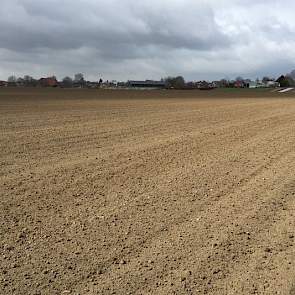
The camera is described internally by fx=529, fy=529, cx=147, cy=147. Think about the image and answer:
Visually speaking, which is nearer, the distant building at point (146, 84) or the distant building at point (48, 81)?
the distant building at point (48, 81)

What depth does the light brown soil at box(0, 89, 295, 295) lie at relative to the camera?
16.5 ft

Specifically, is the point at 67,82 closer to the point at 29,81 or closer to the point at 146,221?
the point at 29,81

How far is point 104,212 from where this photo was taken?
284 inches

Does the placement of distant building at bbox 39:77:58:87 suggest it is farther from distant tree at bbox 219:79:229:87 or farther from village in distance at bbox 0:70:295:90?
distant tree at bbox 219:79:229:87

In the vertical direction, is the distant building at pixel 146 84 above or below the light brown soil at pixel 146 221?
below

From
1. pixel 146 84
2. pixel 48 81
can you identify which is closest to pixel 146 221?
pixel 48 81

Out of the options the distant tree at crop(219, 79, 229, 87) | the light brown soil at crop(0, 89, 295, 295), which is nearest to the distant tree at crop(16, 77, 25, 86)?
the distant tree at crop(219, 79, 229, 87)

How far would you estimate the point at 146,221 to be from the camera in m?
6.81

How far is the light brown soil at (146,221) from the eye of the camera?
5.03 m

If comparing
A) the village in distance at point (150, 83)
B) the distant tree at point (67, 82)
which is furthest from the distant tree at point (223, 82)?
the distant tree at point (67, 82)

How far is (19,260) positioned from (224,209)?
3153 millimetres

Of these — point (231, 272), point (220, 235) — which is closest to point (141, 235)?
point (220, 235)

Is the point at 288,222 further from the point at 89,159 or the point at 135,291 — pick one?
the point at 89,159

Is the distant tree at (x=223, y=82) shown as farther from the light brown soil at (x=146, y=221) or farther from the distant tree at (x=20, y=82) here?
the light brown soil at (x=146, y=221)
